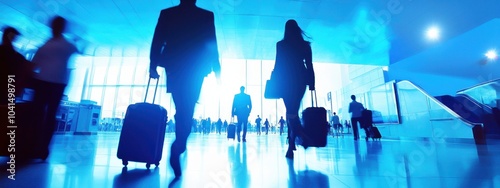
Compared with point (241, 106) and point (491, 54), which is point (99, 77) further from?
point (491, 54)

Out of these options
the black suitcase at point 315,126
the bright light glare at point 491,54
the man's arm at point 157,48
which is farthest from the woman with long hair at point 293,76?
the bright light glare at point 491,54

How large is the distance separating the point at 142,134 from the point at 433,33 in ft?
32.8

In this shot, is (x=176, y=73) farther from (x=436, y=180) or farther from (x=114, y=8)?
(x=114, y=8)

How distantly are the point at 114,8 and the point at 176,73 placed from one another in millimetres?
6137

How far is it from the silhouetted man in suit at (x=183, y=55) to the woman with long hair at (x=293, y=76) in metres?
1.06

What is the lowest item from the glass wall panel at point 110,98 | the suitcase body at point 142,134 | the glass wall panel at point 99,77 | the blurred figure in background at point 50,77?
the suitcase body at point 142,134

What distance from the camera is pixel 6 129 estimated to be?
1.74 metres

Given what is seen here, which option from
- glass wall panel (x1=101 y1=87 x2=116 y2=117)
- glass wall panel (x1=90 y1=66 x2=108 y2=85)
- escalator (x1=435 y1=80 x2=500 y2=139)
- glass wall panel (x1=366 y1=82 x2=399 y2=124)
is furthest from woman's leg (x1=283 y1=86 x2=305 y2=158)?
glass wall panel (x1=90 y1=66 x2=108 y2=85)

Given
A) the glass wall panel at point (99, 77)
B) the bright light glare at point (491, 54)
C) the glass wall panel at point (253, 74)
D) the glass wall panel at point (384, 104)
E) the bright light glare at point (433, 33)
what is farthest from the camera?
the glass wall panel at point (253, 74)

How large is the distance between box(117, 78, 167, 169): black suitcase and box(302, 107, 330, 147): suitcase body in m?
1.47

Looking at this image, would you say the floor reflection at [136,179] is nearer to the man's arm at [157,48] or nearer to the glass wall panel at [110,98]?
the man's arm at [157,48]

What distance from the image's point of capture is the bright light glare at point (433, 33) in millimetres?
7273

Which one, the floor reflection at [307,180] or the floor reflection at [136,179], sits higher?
the floor reflection at [136,179]

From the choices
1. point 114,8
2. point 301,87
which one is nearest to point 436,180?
point 301,87
